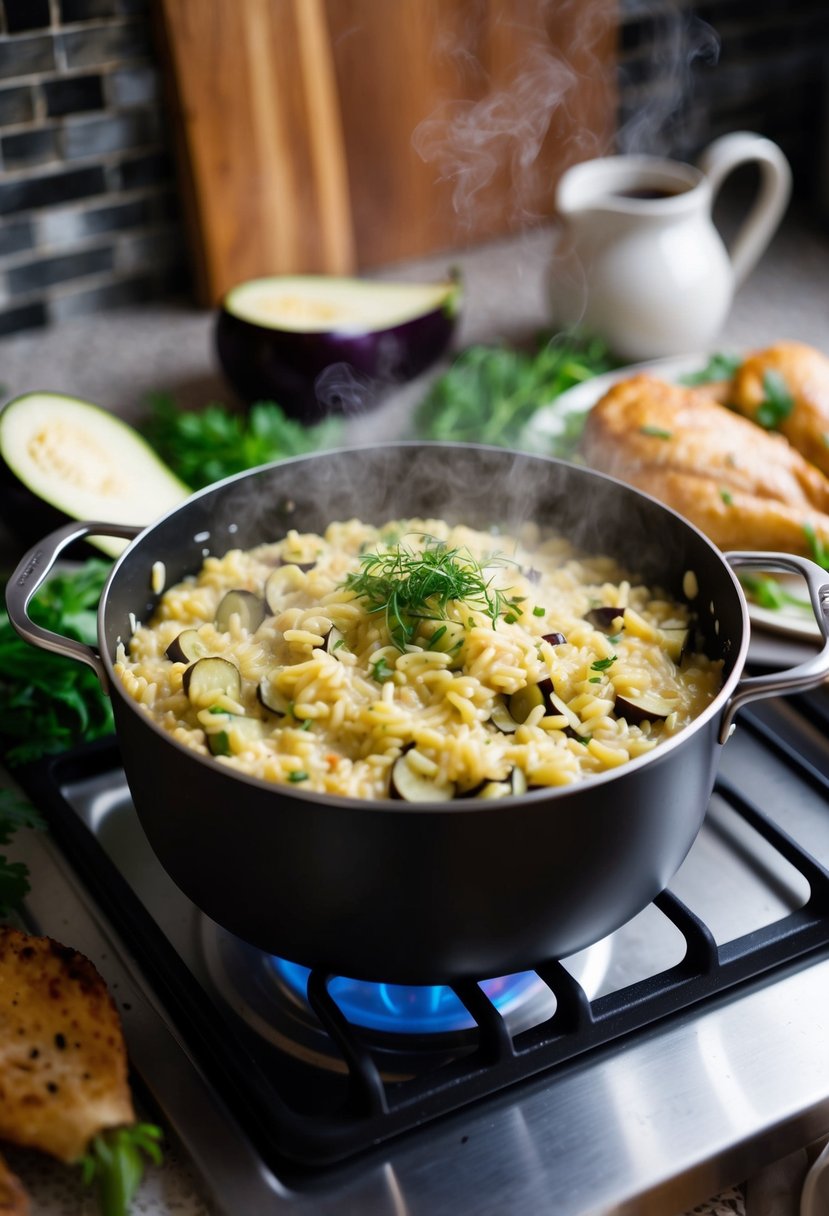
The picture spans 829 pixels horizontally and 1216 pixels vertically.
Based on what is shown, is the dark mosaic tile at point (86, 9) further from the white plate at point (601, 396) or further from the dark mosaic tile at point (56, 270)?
the white plate at point (601, 396)

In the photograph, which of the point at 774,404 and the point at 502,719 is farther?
the point at 774,404

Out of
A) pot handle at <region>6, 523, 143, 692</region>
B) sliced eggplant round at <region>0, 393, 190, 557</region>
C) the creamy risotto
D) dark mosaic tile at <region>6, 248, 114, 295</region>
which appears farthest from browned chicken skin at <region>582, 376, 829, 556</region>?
dark mosaic tile at <region>6, 248, 114, 295</region>

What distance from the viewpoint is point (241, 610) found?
1.34 metres

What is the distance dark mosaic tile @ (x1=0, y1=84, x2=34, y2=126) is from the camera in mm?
2115

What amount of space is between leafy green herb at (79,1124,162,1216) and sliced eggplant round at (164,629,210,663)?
47 centimetres

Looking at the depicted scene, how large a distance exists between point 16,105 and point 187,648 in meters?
1.35

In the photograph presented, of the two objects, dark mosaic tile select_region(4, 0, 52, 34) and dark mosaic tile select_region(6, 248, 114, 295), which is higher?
dark mosaic tile select_region(4, 0, 52, 34)

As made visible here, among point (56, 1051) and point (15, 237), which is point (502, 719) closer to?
point (56, 1051)

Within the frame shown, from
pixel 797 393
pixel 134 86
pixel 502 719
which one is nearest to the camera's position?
pixel 502 719

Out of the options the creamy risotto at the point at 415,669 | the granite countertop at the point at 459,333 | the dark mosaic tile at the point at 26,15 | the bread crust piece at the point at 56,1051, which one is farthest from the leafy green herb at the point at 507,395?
the bread crust piece at the point at 56,1051

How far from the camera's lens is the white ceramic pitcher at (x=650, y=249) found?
2127mm

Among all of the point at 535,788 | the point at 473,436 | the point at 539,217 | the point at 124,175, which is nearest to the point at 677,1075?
the point at 535,788

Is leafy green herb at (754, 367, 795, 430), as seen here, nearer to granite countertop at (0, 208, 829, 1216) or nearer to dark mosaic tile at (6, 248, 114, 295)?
granite countertop at (0, 208, 829, 1216)

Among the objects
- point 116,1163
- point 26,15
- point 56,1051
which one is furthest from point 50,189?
point 116,1163
